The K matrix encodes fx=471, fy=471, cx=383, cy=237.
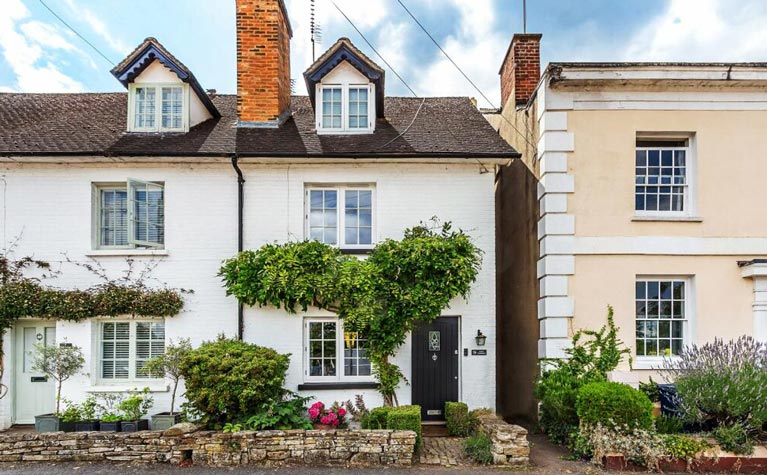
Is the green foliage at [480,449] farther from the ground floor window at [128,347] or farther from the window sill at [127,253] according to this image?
the window sill at [127,253]

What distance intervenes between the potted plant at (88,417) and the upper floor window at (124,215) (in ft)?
10.5

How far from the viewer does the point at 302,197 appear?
33.5ft

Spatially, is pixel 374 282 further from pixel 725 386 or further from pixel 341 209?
pixel 725 386

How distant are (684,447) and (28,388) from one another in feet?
41.4

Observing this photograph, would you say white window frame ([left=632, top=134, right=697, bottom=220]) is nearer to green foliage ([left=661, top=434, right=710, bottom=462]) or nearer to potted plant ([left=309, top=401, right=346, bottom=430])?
green foliage ([left=661, top=434, right=710, bottom=462])

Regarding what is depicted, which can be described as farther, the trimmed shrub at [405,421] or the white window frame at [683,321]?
the white window frame at [683,321]

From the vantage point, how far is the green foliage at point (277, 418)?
827 cm

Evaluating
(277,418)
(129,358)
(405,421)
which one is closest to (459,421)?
(405,421)

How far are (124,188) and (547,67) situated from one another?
9.34 m

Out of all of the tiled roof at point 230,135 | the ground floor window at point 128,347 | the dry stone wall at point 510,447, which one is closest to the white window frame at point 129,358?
the ground floor window at point 128,347

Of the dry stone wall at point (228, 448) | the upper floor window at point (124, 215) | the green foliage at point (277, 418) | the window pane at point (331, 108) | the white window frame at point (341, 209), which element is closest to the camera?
the dry stone wall at point (228, 448)

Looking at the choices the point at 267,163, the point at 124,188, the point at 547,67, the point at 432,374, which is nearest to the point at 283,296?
the point at 267,163

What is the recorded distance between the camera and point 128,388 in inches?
383

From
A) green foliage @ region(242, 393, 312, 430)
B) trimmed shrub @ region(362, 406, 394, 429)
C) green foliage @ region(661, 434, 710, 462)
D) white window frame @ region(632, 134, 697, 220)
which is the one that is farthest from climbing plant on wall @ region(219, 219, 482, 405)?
green foliage @ region(661, 434, 710, 462)
